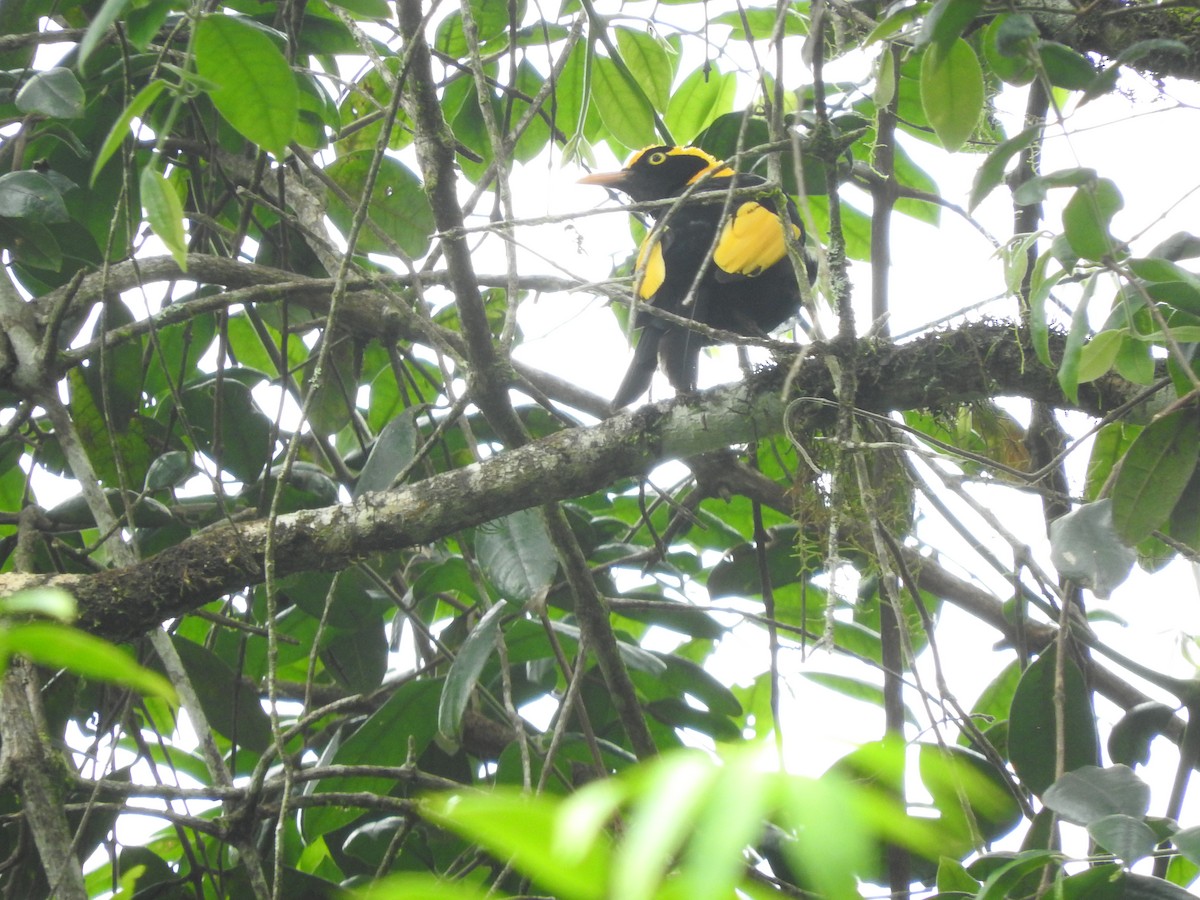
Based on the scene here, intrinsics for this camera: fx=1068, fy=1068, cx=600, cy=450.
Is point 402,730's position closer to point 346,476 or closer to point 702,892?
point 346,476

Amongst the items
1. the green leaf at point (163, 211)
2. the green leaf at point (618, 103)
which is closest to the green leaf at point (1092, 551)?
the green leaf at point (163, 211)

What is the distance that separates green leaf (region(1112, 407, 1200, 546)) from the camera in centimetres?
151

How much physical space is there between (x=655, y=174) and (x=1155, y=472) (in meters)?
2.87

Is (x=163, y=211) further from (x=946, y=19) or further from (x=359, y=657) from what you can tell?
(x=359, y=657)

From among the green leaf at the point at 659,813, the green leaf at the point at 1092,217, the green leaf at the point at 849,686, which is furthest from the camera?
the green leaf at the point at 849,686

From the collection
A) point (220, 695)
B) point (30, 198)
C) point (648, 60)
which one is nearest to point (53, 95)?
point (30, 198)

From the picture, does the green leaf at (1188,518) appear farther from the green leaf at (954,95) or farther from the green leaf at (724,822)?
the green leaf at (724,822)

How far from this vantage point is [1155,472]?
152 cm

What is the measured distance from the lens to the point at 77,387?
2.65 metres

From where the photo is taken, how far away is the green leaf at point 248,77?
1472 millimetres

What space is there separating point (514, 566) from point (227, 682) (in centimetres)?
81

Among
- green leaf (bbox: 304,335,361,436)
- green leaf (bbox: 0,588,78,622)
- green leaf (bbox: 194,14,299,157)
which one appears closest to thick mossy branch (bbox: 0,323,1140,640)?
green leaf (bbox: 194,14,299,157)

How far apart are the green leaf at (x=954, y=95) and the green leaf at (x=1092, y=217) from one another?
33 cm

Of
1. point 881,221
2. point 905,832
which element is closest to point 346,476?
point 881,221
